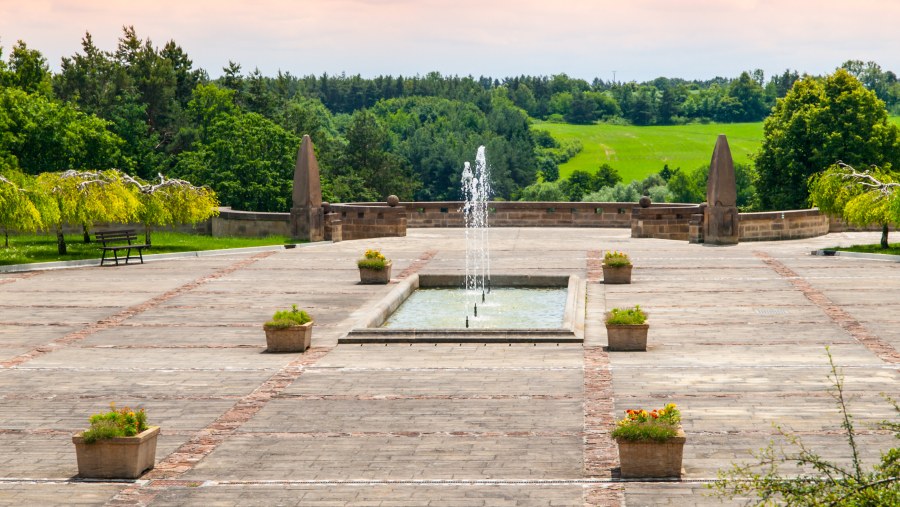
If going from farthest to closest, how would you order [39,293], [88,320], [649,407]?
[39,293], [88,320], [649,407]

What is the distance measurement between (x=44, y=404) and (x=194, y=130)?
6296 centimetres

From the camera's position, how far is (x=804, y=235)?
41.2 meters

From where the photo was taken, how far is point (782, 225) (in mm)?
40406

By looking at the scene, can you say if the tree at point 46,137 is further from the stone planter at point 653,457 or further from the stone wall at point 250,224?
the stone planter at point 653,457

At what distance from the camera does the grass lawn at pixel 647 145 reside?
157 m

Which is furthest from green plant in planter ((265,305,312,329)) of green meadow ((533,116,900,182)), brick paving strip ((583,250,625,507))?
green meadow ((533,116,900,182))

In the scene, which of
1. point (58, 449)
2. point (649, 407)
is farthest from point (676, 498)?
point (58, 449)

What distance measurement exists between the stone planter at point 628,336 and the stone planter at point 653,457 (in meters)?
7.31

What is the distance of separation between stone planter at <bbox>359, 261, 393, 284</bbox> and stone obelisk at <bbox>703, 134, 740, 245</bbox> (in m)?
12.7

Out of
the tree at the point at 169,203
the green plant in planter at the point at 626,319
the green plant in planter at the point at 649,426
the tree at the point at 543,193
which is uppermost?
the tree at the point at 169,203

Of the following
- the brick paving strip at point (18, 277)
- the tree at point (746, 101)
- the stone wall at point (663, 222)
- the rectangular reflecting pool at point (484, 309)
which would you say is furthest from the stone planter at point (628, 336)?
the tree at point (746, 101)

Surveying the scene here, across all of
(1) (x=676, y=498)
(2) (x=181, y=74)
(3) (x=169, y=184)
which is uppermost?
(2) (x=181, y=74)

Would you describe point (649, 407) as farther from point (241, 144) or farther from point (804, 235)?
point (241, 144)

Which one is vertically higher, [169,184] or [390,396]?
[169,184]
